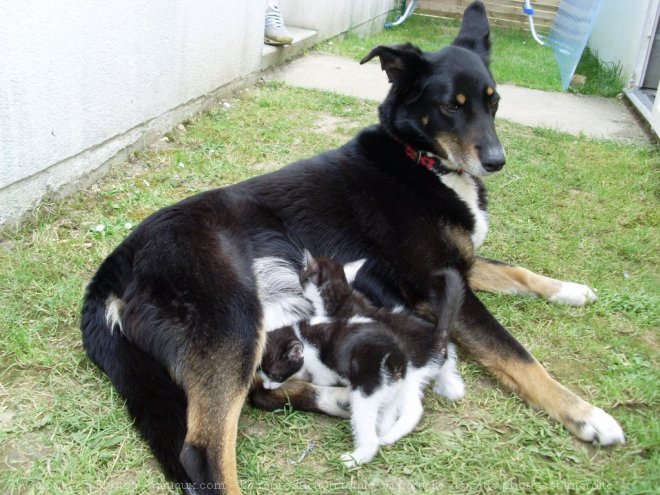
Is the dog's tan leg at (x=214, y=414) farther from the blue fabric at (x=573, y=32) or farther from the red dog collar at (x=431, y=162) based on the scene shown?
the blue fabric at (x=573, y=32)

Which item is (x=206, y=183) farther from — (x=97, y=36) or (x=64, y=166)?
(x=97, y=36)

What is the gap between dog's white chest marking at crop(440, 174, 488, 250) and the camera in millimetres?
3039

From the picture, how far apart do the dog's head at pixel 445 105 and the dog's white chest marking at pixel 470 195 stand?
78 mm

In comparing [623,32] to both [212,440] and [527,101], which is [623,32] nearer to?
[527,101]

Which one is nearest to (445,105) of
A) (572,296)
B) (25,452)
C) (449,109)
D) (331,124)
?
Result: (449,109)

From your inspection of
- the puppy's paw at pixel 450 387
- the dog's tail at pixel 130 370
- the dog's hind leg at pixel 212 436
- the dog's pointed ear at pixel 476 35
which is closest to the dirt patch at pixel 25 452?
the dog's tail at pixel 130 370

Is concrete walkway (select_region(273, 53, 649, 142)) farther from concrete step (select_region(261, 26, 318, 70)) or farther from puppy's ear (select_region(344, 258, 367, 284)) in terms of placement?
puppy's ear (select_region(344, 258, 367, 284))

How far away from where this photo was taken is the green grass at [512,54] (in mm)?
→ 8562

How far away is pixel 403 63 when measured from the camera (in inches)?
121

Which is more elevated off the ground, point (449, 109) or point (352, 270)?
point (449, 109)

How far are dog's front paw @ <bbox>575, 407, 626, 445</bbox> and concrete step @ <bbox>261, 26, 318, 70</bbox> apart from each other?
20.1ft

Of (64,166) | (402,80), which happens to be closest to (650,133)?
(402,80)

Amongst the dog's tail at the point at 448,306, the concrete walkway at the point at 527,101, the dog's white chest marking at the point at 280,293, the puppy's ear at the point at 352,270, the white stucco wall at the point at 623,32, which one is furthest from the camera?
the white stucco wall at the point at 623,32

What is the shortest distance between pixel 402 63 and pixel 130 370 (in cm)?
207
